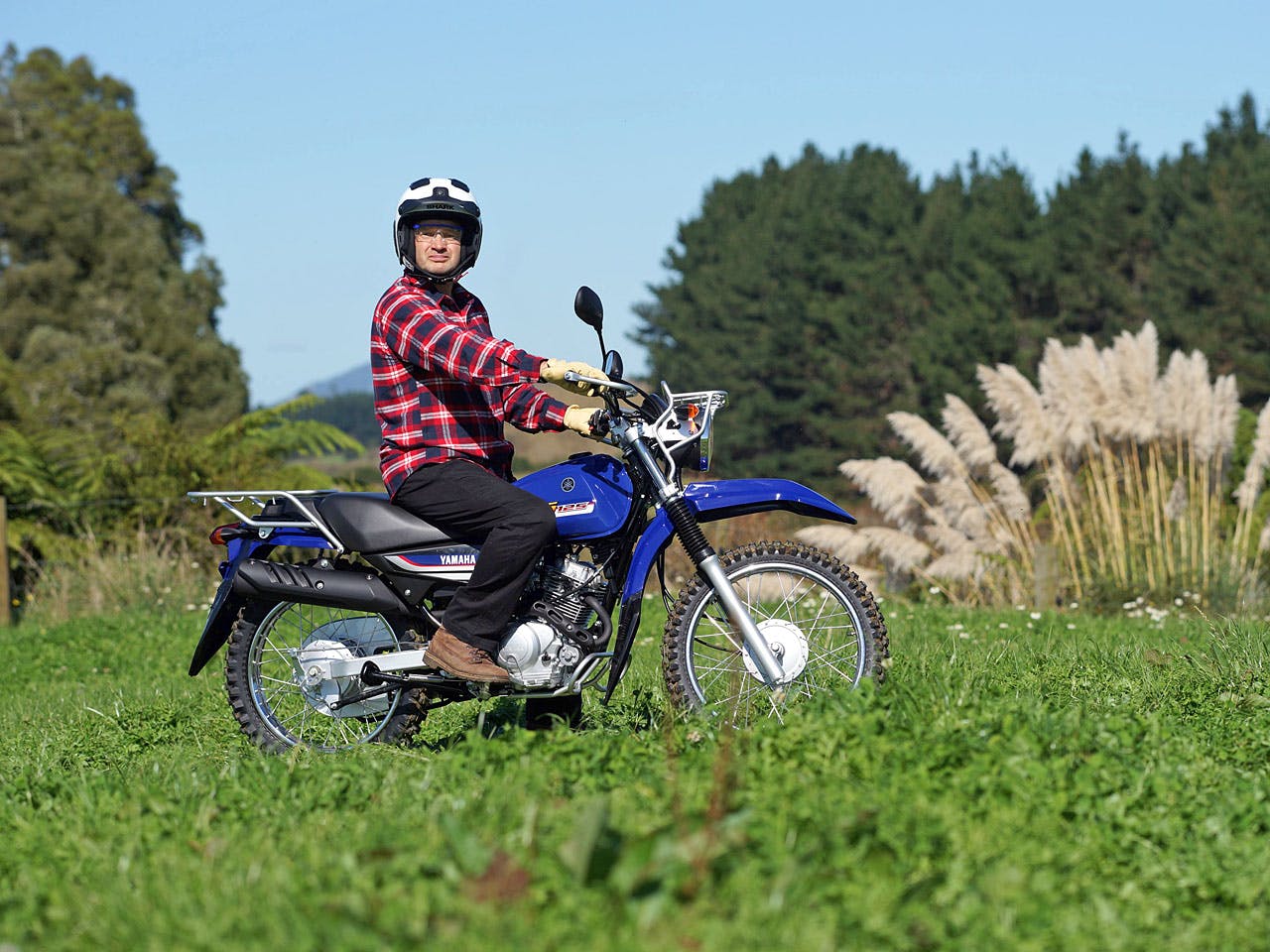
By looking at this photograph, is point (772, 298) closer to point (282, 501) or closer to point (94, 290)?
point (94, 290)

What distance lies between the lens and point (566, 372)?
5.25m

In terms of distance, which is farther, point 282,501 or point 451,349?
point 282,501

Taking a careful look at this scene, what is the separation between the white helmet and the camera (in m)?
5.68

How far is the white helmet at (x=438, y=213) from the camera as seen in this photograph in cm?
568

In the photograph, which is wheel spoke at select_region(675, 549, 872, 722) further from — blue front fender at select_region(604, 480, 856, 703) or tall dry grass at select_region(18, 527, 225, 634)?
tall dry grass at select_region(18, 527, 225, 634)

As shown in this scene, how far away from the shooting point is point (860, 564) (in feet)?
55.1

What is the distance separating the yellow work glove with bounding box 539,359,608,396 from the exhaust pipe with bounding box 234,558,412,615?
1193mm

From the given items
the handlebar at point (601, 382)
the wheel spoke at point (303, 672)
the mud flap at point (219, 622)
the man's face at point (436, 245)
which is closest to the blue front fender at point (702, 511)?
the handlebar at point (601, 382)

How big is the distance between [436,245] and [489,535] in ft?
4.06

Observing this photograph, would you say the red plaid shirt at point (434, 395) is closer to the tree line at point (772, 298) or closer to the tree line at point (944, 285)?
the tree line at point (772, 298)

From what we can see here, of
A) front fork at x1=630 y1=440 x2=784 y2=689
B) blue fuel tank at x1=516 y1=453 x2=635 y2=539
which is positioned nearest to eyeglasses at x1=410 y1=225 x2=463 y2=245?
blue fuel tank at x1=516 y1=453 x2=635 y2=539

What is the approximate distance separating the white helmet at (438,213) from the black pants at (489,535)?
88 centimetres

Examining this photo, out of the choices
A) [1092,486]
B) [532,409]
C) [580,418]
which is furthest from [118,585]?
[1092,486]

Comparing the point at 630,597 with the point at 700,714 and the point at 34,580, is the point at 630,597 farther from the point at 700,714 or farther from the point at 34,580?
the point at 34,580
